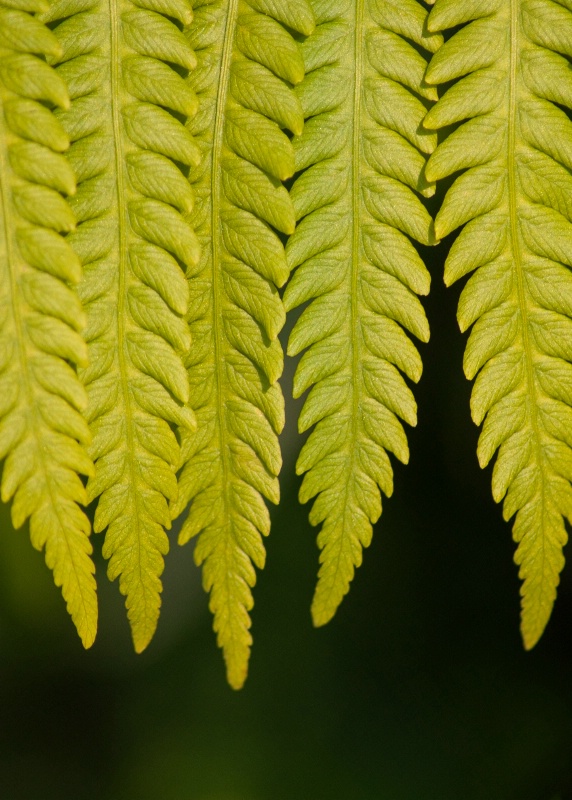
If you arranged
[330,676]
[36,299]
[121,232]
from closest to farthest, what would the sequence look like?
[36,299], [121,232], [330,676]

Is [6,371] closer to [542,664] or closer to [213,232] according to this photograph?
[213,232]

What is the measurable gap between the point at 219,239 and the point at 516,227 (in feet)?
1.76

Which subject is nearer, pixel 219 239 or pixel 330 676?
pixel 219 239

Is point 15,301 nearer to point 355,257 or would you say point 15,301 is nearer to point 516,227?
point 355,257

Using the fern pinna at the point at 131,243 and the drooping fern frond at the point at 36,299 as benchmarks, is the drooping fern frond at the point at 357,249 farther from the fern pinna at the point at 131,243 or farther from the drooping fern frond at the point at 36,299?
the drooping fern frond at the point at 36,299

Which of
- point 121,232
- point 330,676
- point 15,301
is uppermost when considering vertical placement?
point 121,232

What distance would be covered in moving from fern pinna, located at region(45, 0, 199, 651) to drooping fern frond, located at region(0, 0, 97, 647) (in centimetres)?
10

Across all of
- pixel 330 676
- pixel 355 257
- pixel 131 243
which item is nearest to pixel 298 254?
pixel 355 257

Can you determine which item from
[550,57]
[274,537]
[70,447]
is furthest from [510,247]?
[274,537]

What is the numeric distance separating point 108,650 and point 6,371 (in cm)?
247

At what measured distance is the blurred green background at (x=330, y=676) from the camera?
3002mm

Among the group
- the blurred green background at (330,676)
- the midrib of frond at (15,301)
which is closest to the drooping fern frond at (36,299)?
the midrib of frond at (15,301)

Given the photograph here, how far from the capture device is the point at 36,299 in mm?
1072

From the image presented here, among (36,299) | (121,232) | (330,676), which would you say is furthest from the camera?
(330,676)
